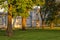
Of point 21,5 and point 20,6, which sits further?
point 20,6

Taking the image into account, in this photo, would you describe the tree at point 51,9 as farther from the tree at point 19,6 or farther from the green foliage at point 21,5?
the tree at point 19,6

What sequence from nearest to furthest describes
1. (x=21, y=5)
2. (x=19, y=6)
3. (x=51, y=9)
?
(x=21, y=5) < (x=19, y=6) < (x=51, y=9)

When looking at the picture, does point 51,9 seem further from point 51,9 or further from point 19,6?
point 19,6

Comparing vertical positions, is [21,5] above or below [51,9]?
above

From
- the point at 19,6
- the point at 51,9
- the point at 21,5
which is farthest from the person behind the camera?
the point at 51,9

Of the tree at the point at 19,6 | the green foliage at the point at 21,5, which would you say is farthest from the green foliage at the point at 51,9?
the tree at the point at 19,6

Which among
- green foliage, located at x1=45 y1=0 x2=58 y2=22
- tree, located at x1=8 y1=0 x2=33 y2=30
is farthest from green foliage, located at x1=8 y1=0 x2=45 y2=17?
green foliage, located at x1=45 y1=0 x2=58 y2=22

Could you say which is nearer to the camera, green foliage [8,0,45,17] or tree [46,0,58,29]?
green foliage [8,0,45,17]

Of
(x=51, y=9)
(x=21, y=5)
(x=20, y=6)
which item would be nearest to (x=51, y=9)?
(x=51, y=9)

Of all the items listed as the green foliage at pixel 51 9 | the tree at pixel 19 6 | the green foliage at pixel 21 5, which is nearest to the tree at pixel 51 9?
the green foliage at pixel 51 9

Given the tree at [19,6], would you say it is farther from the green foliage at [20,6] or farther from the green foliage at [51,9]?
the green foliage at [51,9]

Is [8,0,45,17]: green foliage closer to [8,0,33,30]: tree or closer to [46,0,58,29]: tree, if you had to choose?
[8,0,33,30]: tree

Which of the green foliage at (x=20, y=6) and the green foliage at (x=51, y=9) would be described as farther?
the green foliage at (x=51, y=9)

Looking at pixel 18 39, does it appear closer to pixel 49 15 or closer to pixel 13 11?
pixel 13 11
